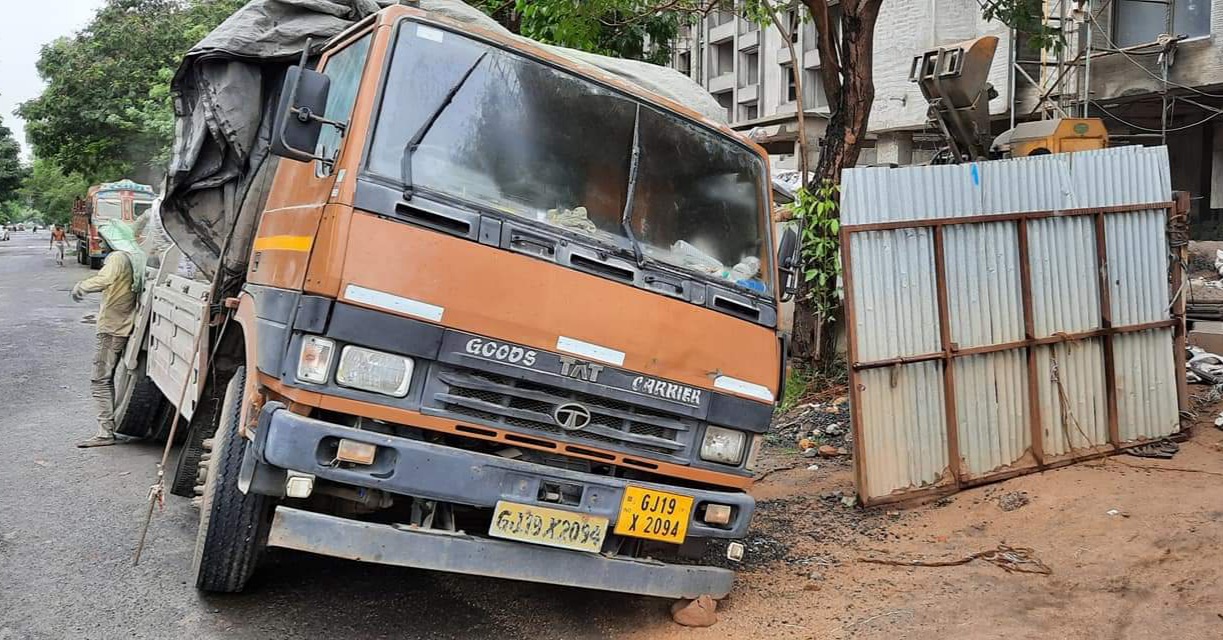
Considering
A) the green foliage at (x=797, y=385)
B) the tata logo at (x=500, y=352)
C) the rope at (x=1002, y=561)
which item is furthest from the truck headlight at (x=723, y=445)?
the green foliage at (x=797, y=385)

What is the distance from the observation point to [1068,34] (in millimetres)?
14414

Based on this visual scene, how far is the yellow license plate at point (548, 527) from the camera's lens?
10.8 ft

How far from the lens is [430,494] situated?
10.5 feet

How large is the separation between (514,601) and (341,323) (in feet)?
5.54

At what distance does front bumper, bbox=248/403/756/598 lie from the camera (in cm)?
310

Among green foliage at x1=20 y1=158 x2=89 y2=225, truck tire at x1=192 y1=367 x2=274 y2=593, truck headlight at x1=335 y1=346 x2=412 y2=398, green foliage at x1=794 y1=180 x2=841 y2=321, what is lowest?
truck tire at x1=192 y1=367 x2=274 y2=593

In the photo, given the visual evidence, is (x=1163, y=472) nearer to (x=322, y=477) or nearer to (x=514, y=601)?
(x=514, y=601)

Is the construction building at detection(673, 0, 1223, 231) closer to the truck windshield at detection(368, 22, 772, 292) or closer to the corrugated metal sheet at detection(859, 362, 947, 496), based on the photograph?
the corrugated metal sheet at detection(859, 362, 947, 496)

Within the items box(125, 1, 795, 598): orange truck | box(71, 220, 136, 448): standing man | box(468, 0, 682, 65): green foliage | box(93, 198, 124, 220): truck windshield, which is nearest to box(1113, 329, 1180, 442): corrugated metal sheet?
box(125, 1, 795, 598): orange truck

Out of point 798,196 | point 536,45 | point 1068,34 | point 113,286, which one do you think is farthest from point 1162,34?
point 113,286

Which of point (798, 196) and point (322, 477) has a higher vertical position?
point (798, 196)

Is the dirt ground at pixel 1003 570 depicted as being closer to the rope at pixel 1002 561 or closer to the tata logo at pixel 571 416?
the rope at pixel 1002 561

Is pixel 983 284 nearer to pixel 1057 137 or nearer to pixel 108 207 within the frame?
pixel 1057 137

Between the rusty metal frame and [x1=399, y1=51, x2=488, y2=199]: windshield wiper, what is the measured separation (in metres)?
2.71
